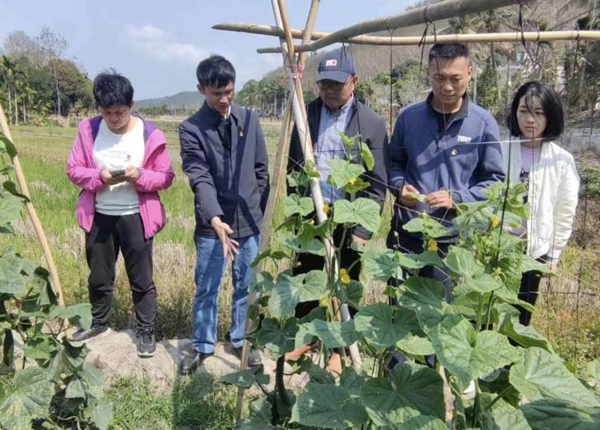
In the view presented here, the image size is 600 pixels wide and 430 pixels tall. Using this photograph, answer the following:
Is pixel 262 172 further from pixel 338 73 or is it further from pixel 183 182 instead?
pixel 183 182

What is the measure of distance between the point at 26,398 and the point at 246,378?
0.73 m

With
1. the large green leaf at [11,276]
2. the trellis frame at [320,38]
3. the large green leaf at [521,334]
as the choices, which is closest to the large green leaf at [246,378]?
the trellis frame at [320,38]

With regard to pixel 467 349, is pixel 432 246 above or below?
above

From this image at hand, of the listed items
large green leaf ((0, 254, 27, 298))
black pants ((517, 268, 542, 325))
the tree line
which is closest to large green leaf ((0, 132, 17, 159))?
large green leaf ((0, 254, 27, 298))

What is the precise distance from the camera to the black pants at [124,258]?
2795mm

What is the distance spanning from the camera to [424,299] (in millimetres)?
1223

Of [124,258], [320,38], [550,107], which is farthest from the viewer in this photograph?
[124,258]

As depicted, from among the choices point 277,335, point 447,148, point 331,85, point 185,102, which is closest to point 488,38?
point 447,148

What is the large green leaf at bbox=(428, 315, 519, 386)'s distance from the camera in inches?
40.5

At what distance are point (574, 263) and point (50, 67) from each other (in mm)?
54223

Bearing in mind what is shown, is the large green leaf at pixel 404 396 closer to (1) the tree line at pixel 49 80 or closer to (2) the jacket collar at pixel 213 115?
(2) the jacket collar at pixel 213 115

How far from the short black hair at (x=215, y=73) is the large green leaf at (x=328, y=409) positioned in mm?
1554

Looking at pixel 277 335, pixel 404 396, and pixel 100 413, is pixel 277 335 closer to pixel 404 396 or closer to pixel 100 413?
pixel 404 396

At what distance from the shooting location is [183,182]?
902 cm
